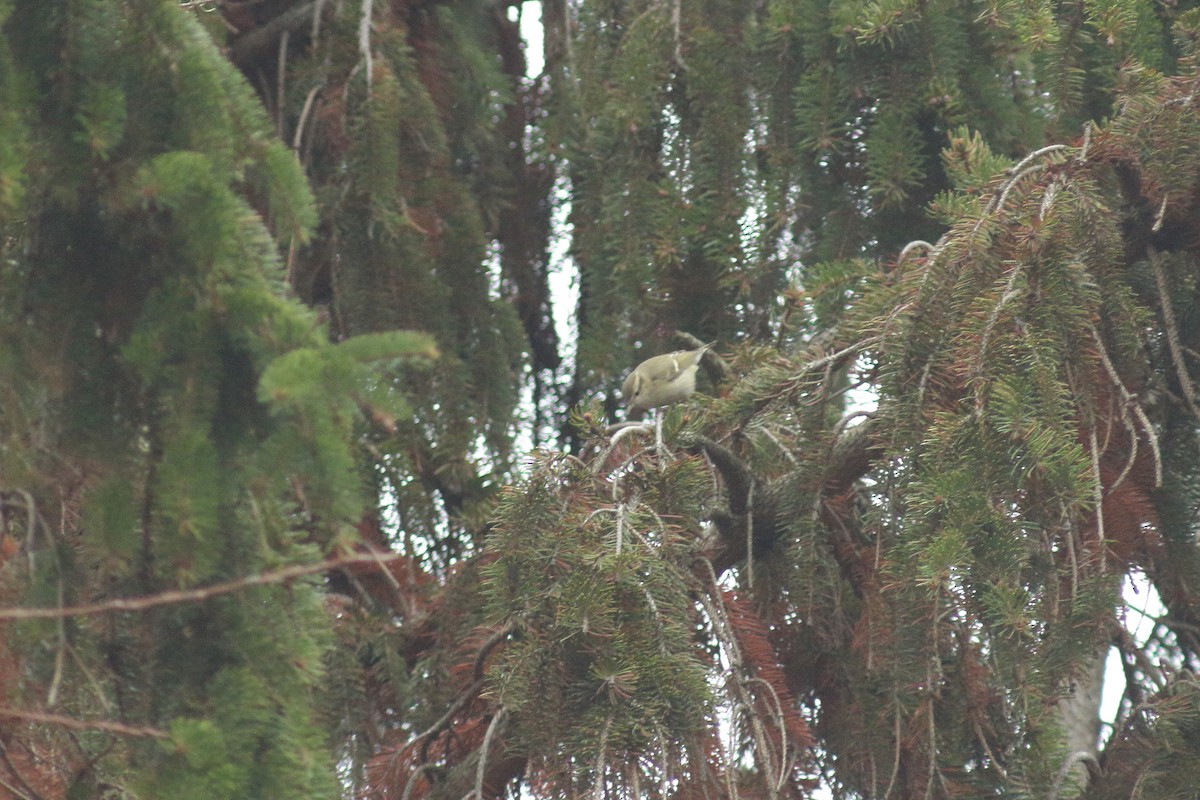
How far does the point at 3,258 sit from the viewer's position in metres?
1.65

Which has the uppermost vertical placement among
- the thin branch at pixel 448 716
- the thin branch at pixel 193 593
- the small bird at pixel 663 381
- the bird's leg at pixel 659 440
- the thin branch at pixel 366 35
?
the thin branch at pixel 366 35

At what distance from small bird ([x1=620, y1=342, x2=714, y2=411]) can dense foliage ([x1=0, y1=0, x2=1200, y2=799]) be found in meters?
0.09

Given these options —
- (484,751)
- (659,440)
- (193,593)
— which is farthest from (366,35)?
(193,593)

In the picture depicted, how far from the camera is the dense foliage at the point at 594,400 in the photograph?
5.04ft

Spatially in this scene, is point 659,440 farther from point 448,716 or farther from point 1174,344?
point 1174,344

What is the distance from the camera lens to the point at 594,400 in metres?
2.72

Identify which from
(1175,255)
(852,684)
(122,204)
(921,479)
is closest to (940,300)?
(921,479)

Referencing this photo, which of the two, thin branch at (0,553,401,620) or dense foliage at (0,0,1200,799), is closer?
thin branch at (0,553,401,620)

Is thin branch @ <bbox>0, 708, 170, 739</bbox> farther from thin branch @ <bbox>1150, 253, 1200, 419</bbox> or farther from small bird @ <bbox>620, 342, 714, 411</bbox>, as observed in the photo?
small bird @ <bbox>620, 342, 714, 411</bbox>

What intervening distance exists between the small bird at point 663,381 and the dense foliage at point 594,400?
9cm

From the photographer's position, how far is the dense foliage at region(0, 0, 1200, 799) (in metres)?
1.54

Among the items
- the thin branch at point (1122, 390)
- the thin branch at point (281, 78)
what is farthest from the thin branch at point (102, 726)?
the thin branch at point (281, 78)

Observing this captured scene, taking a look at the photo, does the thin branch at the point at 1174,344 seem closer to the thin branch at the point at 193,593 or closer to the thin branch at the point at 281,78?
the thin branch at the point at 193,593

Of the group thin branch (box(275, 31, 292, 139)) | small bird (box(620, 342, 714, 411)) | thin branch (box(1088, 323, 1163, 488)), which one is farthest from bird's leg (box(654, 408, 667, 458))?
thin branch (box(275, 31, 292, 139))
